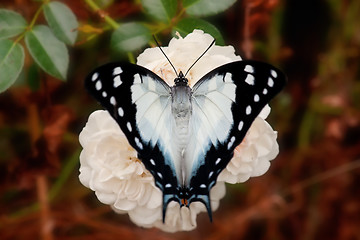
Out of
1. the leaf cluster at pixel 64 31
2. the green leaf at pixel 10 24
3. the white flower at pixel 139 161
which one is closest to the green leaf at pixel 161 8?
the leaf cluster at pixel 64 31

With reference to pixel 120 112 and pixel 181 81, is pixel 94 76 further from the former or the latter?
pixel 181 81

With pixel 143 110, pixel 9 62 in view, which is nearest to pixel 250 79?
pixel 143 110

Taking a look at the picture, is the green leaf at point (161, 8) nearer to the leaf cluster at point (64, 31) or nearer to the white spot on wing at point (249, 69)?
the leaf cluster at point (64, 31)

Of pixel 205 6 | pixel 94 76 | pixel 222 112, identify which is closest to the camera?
pixel 94 76

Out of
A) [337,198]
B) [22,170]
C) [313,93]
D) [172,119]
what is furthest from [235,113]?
[337,198]

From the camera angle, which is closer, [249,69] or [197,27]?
[249,69]

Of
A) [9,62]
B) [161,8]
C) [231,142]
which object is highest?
[161,8]

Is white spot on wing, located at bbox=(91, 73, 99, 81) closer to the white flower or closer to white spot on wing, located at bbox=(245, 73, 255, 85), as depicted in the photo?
the white flower

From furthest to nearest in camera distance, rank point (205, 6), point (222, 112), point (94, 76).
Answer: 1. point (205, 6)
2. point (222, 112)
3. point (94, 76)

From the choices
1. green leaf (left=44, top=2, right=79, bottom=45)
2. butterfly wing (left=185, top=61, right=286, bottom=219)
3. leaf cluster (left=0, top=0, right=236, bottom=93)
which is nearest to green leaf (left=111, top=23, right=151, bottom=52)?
leaf cluster (left=0, top=0, right=236, bottom=93)
